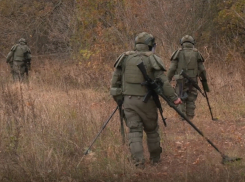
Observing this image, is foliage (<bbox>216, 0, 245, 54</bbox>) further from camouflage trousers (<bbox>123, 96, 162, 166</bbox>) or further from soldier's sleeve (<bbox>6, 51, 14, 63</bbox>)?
camouflage trousers (<bbox>123, 96, 162, 166</bbox>)

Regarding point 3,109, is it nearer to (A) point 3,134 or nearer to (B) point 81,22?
(A) point 3,134

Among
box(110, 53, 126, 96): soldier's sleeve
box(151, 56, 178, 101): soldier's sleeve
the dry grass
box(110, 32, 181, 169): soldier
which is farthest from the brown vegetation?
box(151, 56, 178, 101): soldier's sleeve

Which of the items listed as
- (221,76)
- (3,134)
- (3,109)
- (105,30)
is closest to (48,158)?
(3,134)

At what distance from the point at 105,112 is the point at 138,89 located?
1.95m

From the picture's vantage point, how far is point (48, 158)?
6000mm

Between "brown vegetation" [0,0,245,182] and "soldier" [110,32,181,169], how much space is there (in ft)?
0.92

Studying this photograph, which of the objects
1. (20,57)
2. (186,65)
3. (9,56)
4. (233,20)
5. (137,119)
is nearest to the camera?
(137,119)

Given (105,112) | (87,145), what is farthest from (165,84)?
(105,112)

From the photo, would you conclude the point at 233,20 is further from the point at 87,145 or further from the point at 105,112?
the point at 87,145

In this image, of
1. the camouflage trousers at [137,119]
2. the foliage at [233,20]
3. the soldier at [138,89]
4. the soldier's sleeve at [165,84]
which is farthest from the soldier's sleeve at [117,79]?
the foliage at [233,20]

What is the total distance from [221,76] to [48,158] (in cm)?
833

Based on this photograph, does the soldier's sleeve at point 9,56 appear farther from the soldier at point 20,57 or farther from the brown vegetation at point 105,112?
the brown vegetation at point 105,112

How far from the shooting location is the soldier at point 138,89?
6574 millimetres

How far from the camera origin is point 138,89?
21.7 ft
